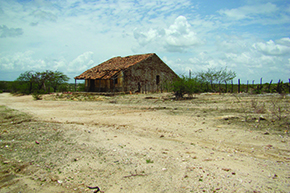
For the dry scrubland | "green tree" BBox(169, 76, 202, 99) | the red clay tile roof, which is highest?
the red clay tile roof

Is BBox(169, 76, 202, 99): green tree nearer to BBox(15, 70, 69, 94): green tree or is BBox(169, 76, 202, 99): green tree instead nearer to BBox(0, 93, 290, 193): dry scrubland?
BBox(0, 93, 290, 193): dry scrubland

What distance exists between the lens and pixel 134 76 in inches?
997

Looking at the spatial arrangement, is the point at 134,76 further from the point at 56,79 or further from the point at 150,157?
the point at 150,157

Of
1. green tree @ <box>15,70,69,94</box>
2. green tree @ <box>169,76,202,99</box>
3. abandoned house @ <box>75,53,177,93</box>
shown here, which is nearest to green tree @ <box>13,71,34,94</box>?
green tree @ <box>15,70,69,94</box>

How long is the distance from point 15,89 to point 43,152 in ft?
112

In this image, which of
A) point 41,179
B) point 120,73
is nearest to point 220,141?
point 41,179

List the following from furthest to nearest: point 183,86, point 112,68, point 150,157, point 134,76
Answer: point 112,68 → point 134,76 → point 183,86 → point 150,157

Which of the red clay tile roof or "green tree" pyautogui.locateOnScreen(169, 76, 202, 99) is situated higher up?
the red clay tile roof

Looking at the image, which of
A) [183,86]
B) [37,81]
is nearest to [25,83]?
[37,81]

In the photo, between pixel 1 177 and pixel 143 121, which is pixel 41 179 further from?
pixel 143 121

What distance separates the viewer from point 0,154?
4.45 meters

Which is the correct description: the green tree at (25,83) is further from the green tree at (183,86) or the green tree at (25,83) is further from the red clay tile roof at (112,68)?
the green tree at (183,86)

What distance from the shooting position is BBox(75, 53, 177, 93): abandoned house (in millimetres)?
24442

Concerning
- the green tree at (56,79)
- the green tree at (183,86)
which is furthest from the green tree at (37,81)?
the green tree at (183,86)
